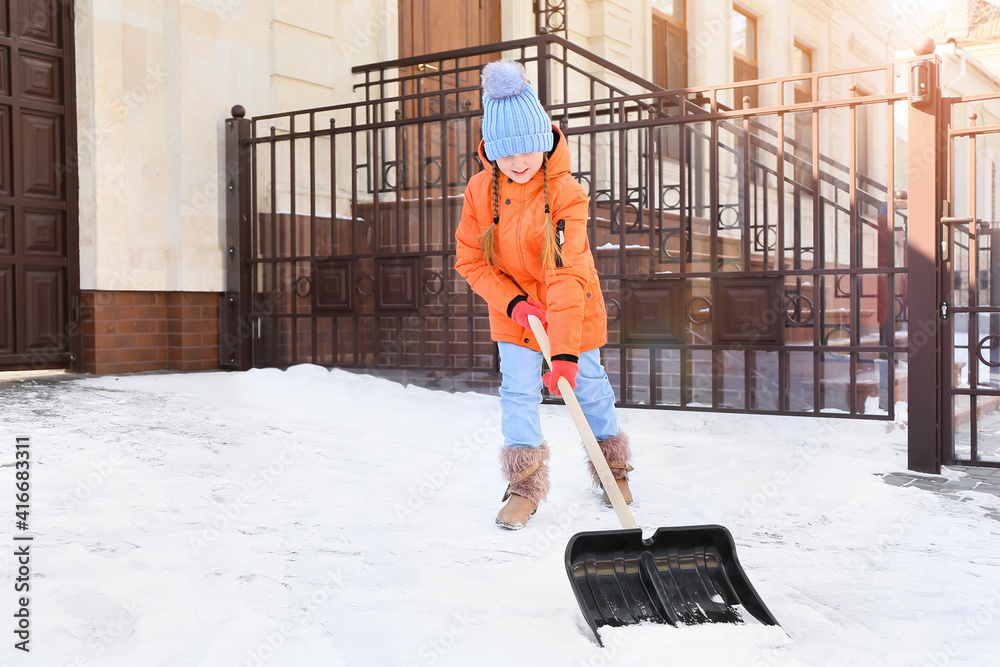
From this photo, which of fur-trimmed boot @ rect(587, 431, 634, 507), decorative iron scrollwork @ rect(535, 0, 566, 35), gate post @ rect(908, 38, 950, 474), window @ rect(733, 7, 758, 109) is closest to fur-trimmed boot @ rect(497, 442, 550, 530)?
fur-trimmed boot @ rect(587, 431, 634, 507)

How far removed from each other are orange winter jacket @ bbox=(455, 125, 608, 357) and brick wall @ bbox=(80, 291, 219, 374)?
3863mm

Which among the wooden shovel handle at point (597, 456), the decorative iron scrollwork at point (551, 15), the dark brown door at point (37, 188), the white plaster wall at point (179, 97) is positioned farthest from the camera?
the decorative iron scrollwork at point (551, 15)

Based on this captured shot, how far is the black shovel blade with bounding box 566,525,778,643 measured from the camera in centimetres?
182

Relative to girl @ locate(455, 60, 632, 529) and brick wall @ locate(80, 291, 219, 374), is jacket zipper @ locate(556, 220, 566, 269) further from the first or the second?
brick wall @ locate(80, 291, 219, 374)

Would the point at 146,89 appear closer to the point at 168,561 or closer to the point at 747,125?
the point at 747,125

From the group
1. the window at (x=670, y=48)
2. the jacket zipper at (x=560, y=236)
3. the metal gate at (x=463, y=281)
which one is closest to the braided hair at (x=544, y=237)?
the jacket zipper at (x=560, y=236)

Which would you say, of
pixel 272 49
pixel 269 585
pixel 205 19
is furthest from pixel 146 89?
pixel 269 585

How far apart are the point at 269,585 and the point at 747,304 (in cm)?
301

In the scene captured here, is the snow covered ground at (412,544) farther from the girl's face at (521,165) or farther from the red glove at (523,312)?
the girl's face at (521,165)

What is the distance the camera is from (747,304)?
424 centimetres

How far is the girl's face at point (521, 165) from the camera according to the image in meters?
2.53

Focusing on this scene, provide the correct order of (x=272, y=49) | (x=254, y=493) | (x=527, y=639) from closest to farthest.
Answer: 1. (x=527, y=639)
2. (x=254, y=493)
3. (x=272, y=49)

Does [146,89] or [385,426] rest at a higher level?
[146,89]

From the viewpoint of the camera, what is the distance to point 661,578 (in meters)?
1.94
